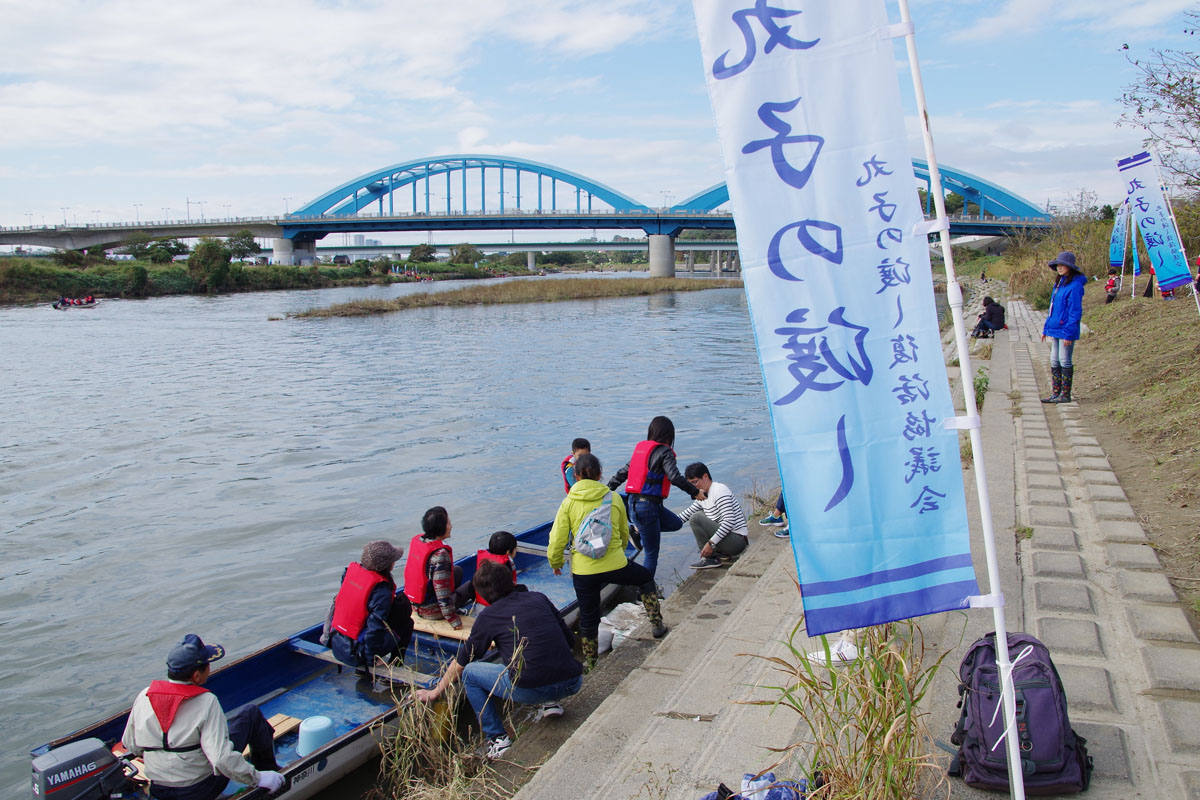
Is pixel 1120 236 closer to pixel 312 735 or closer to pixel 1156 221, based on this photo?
pixel 1156 221

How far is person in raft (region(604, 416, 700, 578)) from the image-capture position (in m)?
7.07

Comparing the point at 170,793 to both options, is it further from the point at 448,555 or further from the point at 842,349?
the point at 842,349

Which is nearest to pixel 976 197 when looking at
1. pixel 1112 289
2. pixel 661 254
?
pixel 661 254

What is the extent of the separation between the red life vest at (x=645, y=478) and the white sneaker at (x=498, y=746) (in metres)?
2.72

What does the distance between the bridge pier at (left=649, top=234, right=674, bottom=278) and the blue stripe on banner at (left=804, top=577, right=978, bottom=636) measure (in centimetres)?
8383

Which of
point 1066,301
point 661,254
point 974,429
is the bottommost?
point 974,429

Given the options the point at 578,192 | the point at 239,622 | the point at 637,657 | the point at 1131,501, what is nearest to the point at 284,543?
the point at 239,622

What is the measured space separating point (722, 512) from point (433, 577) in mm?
2949

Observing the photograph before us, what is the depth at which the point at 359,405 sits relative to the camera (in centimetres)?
2034

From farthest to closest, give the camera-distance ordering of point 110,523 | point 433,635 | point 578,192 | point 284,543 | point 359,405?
point 578,192 → point 359,405 → point 110,523 → point 284,543 → point 433,635

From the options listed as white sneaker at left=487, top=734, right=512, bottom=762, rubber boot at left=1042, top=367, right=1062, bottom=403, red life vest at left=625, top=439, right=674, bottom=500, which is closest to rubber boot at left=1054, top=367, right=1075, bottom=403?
rubber boot at left=1042, top=367, right=1062, bottom=403

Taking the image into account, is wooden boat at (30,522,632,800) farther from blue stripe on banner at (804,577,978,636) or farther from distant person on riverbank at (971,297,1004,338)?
distant person on riverbank at (971,297,1004,338)

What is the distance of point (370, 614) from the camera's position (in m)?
5.67

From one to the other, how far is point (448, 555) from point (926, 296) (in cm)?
471
